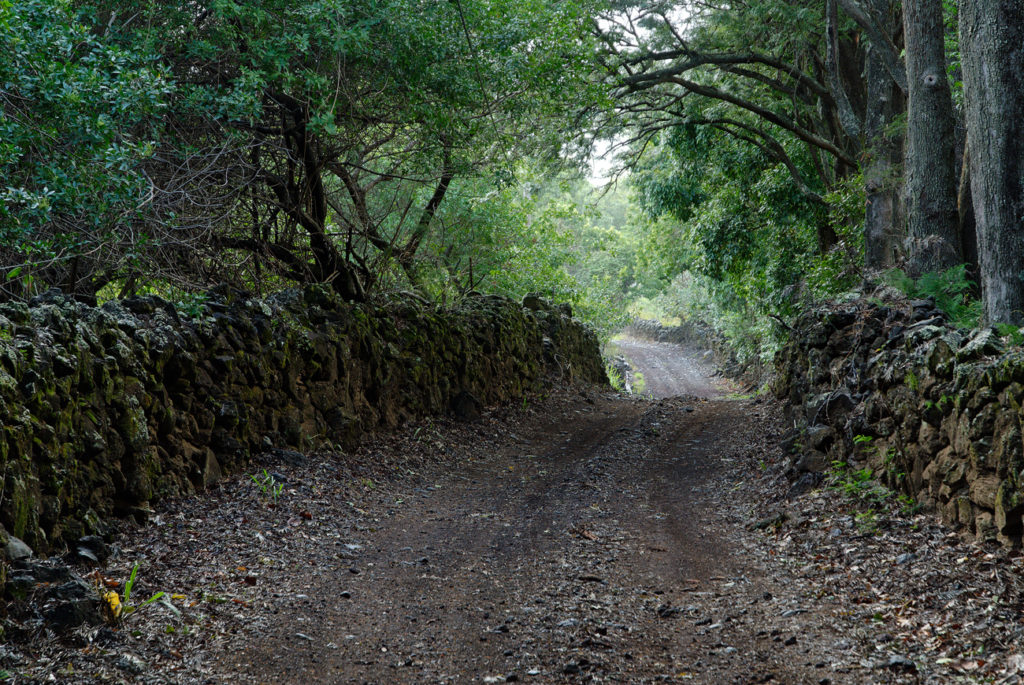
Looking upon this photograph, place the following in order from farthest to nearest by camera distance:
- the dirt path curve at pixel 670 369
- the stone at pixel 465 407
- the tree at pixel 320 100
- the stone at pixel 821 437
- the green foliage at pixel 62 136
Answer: the dirt path curve at pixel 670 369
the stone at pixel 465 407
the stone at pixel 821 437
the tree at pixel 320 100
the green foliage at pixel 62 136

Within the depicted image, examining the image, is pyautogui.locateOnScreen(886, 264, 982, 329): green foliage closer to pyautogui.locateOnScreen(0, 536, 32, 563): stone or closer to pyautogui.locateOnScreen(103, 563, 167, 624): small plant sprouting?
pyautogui.locateOnScreen(103, 563, 167, 624): small plant sprouting

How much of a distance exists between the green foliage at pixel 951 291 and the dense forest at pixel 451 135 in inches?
1.5

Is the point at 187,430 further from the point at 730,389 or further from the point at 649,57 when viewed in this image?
the point at 730,389

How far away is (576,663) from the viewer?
4148 millimetres

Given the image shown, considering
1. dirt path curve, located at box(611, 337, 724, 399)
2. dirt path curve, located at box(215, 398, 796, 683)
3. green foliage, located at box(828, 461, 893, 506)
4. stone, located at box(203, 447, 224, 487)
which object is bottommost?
dirt path curve, located at box(611, 337, 724, 399)

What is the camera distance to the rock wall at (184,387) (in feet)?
16.3

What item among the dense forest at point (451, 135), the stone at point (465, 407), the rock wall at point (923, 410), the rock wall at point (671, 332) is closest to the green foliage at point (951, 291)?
the dense forest at point (451, 135)

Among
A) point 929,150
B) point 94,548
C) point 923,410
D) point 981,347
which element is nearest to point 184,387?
point 94,548

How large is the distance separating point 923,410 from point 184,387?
6.53 m

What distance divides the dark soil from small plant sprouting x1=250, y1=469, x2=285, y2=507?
40mm

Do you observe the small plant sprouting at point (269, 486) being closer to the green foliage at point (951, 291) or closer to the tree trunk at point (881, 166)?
the green foliage at point (951, 291)

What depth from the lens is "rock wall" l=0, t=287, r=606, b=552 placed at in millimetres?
4961

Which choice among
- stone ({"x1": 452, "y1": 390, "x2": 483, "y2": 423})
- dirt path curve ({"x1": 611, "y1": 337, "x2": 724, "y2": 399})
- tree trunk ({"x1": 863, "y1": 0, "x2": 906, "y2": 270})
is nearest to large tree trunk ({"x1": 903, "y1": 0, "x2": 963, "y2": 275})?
tree trunk ({"x1": 863, "y1": 0, "x2": 906, "y2": 270})

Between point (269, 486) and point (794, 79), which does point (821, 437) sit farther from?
point (794, 79)
